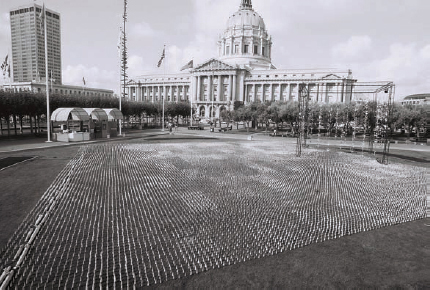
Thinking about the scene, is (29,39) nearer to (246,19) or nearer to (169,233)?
(169,233)

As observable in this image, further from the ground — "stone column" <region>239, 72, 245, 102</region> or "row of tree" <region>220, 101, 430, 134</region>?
"stone column" <region>239, 72, 245, 102</region>

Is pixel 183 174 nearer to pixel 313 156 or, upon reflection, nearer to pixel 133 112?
pixel 313 156

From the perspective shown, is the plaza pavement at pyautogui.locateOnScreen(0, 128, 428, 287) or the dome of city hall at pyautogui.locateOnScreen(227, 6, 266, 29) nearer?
the plaza pavement at pyautogui.locateOnScreen(0, 128, 428, 287)

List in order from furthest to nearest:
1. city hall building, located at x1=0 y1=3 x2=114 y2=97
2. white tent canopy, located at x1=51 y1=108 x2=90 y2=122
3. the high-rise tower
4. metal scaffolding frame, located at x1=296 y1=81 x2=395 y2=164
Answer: the high-rise tower → city hall building, located at x1=0 y1=3 x2=114 y2=97 → white tent canopy, located at x1=51 y1=108 x2=90 y2=122 → metal scaffolding frame, located at x1=296 y1=81 x2=395 y2=164

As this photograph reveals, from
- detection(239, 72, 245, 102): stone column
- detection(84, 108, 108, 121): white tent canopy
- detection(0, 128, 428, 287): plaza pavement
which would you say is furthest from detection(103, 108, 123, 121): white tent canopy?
detection(239, 72, 245, 102): stone column

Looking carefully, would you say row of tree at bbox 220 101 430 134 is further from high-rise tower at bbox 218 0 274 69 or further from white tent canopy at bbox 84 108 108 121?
high-rise tower at bbox 218 0 274 69

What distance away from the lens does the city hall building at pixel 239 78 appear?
113312mm

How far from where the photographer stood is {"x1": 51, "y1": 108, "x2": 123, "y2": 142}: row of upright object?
35594 millimetres

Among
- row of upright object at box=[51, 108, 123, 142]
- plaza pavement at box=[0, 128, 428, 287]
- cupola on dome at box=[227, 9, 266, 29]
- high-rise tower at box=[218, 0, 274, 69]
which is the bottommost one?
plaza pavement at box=[0, 128, 428, 287]

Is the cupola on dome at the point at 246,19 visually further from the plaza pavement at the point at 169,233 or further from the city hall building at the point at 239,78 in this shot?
the plaza pavement at the point at 169,233

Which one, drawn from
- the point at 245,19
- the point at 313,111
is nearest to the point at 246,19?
the point at 245,19

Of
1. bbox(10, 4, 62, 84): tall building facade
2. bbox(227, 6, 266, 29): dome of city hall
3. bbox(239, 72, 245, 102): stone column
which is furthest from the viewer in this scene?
bbox(227, 6, 266, 29): dome of city hall

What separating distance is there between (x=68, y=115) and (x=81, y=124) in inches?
76.3

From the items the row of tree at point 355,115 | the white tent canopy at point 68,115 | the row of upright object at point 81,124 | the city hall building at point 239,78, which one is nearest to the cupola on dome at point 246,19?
the city hall building at point 239,78
